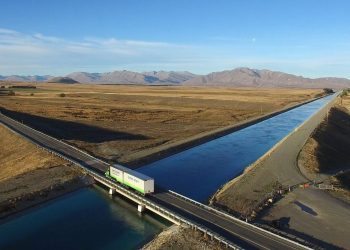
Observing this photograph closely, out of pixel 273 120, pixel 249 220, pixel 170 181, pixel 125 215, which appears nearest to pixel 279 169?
pixel 170 181

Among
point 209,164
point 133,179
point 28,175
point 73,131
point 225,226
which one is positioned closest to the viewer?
point 225,226

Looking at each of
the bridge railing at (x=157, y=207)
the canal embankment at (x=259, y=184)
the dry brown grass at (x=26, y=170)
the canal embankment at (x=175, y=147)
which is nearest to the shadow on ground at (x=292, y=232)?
the canal embankment at (x=259, y=184)

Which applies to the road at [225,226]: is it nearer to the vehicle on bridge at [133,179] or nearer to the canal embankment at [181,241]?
the vehicle on bridge at [133,179]

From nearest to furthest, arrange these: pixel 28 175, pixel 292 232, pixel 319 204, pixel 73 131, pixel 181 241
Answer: pixel 181 241 → pixel 292 232 → pixel 319 204 → pixel 28 175 → pixel 73 131

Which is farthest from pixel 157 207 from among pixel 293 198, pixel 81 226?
pixel 293 198

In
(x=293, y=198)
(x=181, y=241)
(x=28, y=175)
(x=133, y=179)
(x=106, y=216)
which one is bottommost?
(x=106, y=216)

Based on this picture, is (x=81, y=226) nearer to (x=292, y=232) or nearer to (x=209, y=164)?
(x=292, y=232)

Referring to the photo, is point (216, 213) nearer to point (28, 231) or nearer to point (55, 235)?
point (55, 235)

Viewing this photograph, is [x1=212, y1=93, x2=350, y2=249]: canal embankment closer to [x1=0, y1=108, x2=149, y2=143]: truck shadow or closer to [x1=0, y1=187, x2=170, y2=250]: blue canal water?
[x1=0, y1=187, x2=170, y2=250]: blue canal water

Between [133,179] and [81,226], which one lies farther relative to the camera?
[133,179]
